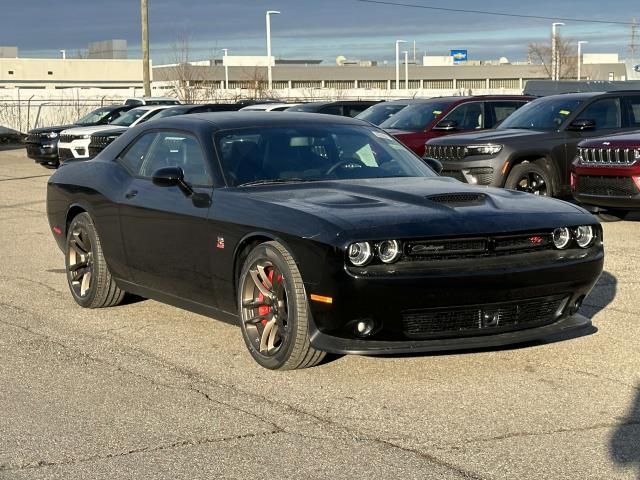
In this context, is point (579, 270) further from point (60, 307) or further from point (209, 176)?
point (60, 307)

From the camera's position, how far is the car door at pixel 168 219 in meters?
6.93

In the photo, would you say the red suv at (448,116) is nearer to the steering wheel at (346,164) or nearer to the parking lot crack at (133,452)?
the steering wheel at (346,164)

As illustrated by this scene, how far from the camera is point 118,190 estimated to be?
788 centimetres

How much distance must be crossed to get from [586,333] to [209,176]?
2.54m

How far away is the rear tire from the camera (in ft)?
47.6

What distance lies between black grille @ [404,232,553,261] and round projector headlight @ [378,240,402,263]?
54 mm

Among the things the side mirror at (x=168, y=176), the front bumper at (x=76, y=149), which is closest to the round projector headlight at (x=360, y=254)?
the side mirror at (x=168, y=176)

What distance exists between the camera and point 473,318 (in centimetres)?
602

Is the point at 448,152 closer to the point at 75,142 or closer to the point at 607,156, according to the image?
the point at 607,156

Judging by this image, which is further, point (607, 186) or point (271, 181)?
point (607, 186)

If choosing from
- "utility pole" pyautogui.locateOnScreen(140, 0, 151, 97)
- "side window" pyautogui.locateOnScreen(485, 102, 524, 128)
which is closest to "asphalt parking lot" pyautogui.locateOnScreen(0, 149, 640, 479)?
"side window" pyautogui.locateOnScreen(485, 102, 524, 128)

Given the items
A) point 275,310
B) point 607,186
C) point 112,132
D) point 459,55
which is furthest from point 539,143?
point 459,55

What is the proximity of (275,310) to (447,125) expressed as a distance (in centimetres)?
1132

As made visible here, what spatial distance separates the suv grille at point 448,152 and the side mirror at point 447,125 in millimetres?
2058
